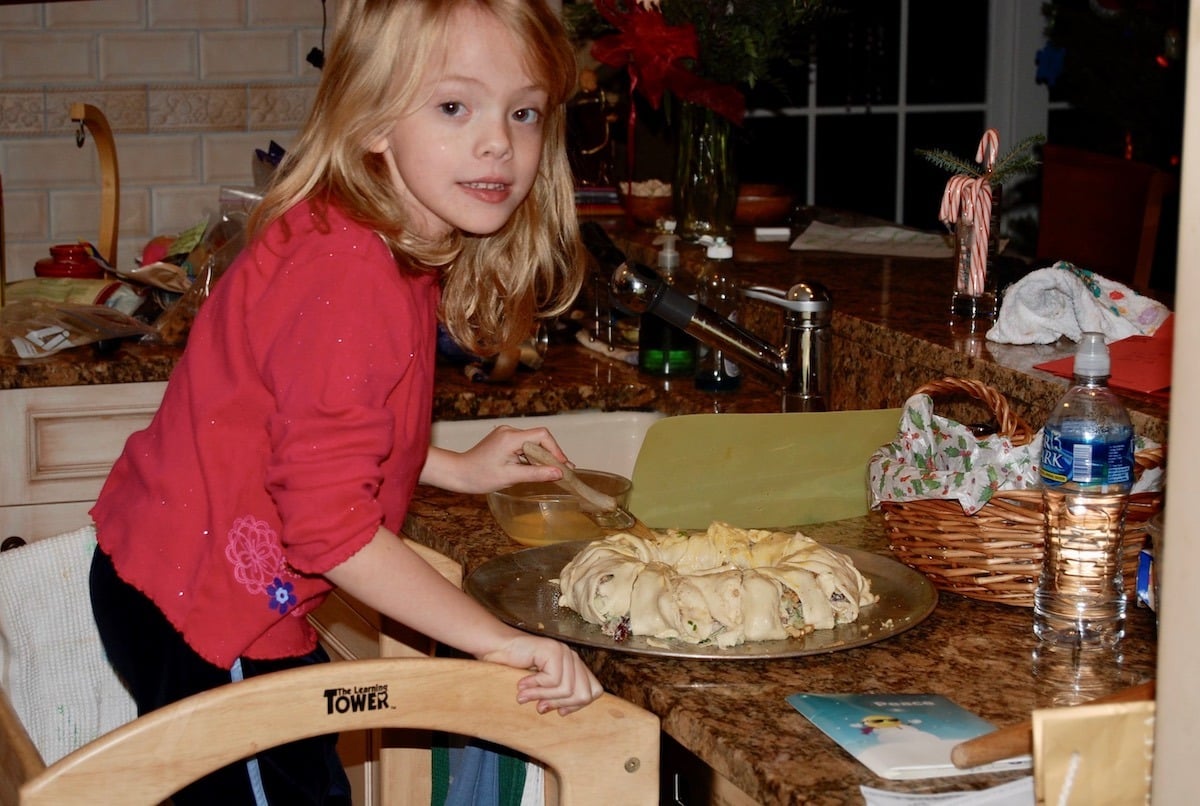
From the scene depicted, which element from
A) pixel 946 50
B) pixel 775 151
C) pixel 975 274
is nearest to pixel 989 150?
pixel 975 274

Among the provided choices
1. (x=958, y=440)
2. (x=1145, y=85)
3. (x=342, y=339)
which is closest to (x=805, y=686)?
(x=958, y=440)

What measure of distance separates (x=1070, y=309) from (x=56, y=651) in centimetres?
115

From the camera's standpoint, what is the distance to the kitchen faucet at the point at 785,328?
1.83 metres

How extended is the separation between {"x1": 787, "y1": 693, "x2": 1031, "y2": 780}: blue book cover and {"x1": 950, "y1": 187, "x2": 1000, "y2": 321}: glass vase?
A: 92 centimetres

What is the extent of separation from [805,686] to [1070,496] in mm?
274

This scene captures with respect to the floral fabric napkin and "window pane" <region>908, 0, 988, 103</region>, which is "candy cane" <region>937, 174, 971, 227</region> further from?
"window pane" <region>908, 0, 988, 103</region>

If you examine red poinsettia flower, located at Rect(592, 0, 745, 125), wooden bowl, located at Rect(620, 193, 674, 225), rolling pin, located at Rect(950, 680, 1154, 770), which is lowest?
rolling pin, located at Rect(950, 680, 1154, 770)

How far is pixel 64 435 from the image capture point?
225 centimetres

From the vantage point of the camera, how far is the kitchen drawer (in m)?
2.22

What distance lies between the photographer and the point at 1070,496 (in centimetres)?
119

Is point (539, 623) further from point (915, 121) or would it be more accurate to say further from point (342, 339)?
point (915, 121)

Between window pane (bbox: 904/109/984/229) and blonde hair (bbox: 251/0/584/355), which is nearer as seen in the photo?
blonde hair (bbox: 251/0/584/355)

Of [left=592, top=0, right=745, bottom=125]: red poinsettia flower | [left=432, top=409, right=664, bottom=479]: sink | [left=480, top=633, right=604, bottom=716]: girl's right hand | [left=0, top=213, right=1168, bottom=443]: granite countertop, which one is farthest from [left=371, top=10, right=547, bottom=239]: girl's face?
[left=592, top=0, right=745, bottom=125]: red poinsettia flower

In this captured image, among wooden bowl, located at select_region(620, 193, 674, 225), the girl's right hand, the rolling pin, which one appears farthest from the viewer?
wooden bowl, located at select_region(620, 193, 674, 225)
